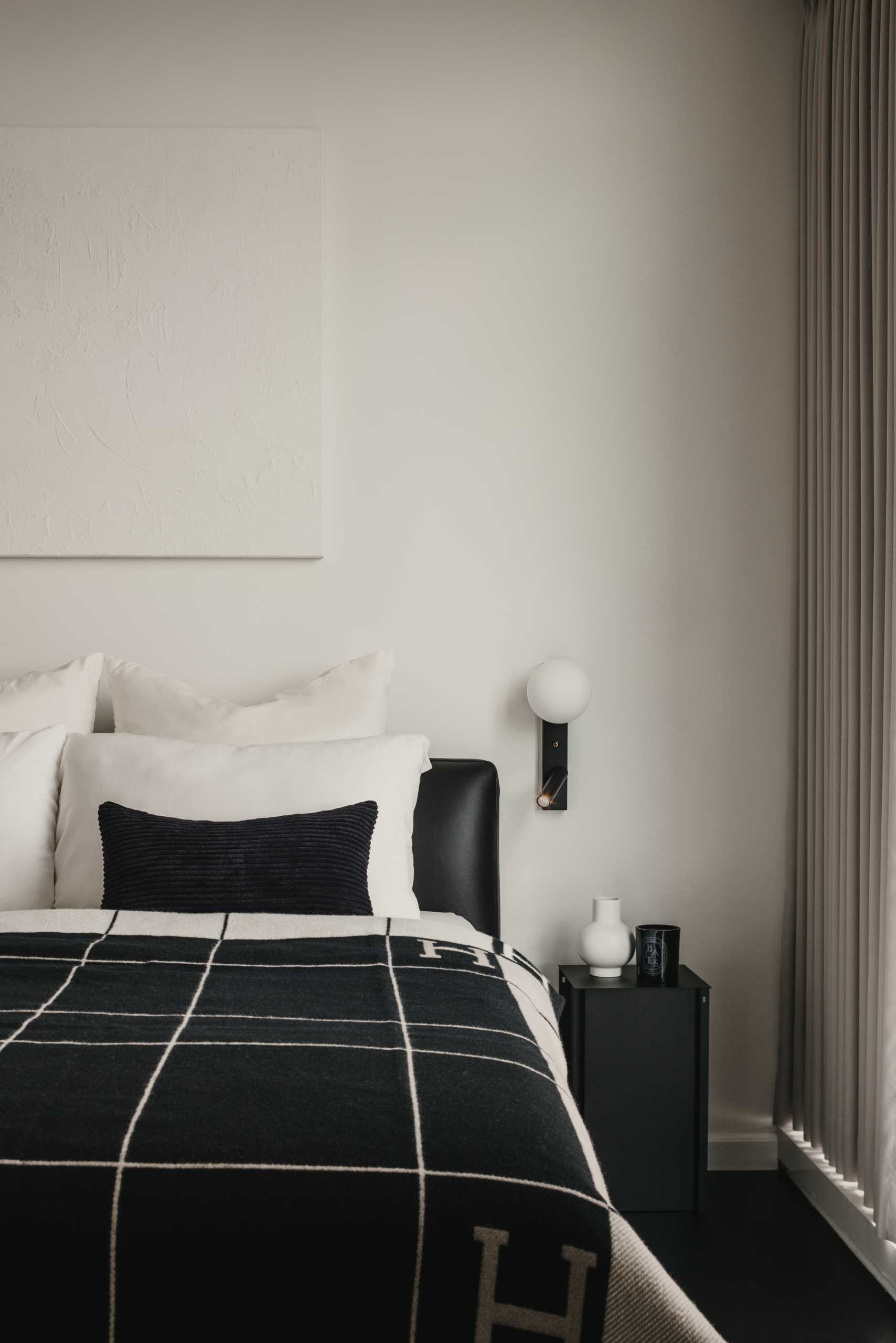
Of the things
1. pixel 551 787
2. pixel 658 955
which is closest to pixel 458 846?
pixel 551 787

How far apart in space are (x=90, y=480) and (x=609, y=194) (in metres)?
1.52

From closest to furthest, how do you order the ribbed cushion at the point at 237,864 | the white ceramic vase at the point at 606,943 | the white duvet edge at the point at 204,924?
the white duvet edge at the point at 204,924 < the ribbed cushion at the point at 237,864 < the white ceramic vase at the point at 606,943

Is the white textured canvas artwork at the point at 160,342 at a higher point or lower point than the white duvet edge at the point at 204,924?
higher

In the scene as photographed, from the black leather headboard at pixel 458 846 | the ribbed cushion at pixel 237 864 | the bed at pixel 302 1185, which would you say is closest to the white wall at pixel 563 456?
the black leather headboard at pixel 458 846

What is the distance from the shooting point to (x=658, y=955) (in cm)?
265

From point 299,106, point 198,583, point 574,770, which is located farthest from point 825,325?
point 198,583

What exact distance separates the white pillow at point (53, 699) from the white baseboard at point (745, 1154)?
1906 mm

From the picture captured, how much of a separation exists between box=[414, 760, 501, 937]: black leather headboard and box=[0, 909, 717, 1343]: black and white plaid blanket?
1.24 meters

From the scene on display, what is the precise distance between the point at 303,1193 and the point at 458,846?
1.65 m

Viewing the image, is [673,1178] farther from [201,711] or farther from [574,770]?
[201,711]

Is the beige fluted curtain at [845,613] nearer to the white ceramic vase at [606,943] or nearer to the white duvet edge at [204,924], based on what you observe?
the white ceramic vase at [606,943]

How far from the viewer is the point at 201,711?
264cm

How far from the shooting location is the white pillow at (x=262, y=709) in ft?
8.54

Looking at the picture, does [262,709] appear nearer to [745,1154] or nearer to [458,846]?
[458,846]
